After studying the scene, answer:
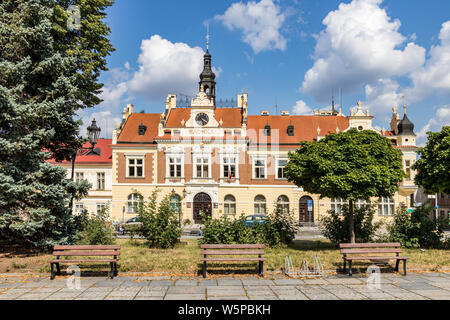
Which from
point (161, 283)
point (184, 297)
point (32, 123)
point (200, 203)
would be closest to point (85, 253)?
point (161, 283)

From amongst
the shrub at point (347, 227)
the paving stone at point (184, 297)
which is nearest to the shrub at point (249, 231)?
the shrub at point (347, 227)

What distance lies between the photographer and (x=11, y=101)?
1121cm

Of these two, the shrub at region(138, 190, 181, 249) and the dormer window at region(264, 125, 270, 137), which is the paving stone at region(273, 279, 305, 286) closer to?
the shrub at region(138, 190, 181, 249)

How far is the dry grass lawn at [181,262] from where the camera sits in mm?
10164

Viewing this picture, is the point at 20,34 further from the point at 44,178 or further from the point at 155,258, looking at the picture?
Answer: the point at 155,258

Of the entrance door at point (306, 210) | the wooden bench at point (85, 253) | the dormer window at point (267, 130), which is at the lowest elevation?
the entrance door at point (306, 210)

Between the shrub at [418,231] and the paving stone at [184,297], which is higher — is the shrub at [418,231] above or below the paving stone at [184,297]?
above

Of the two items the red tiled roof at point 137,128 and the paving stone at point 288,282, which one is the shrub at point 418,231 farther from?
the red tiled roof at point 137,128

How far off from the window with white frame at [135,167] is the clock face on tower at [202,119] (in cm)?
727

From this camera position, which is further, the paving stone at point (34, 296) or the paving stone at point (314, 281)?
the paving stone at point (314, 281)

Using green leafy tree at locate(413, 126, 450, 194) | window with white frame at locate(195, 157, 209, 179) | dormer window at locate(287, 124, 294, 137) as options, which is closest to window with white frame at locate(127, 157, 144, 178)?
window with white frame at locate(195, 157, 209, 179)

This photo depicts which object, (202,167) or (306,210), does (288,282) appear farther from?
(306,210)

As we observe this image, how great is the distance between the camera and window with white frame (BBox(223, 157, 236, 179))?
36062 mm
